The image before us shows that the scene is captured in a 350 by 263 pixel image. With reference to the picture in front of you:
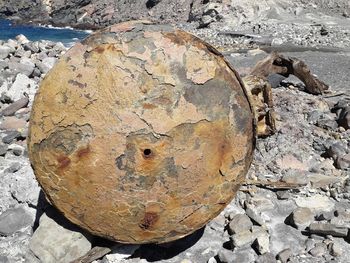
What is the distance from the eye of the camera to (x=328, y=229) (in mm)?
3447

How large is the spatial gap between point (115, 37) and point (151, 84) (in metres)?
0.42

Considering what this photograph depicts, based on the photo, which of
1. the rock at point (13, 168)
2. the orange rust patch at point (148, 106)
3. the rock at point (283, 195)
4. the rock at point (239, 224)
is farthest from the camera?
the rock at point (13, 168)

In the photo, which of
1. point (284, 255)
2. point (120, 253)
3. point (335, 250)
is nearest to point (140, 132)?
point (120, 253)

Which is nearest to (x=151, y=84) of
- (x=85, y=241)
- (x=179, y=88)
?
(x=179, y=88)

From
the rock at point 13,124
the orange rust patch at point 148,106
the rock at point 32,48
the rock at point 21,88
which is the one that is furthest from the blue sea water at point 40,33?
the orange rust patch at point 148,106

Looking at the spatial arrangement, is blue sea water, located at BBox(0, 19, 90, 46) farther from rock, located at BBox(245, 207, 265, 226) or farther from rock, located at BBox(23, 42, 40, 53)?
rock, located at BBox(245, 207, 265, 226)

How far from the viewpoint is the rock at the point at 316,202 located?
392 cm

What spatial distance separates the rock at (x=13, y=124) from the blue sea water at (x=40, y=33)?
19327 mm

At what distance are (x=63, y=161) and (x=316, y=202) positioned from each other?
2.35 metres

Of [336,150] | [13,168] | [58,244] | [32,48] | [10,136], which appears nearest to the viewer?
[58,244]

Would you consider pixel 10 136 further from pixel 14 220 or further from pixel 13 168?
pixel 14 220

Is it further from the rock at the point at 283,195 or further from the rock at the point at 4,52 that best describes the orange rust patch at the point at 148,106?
the rock at the point at 4,52

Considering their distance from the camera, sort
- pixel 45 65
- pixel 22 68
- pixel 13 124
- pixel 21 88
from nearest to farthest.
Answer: pixel 13 124, pixel 21 88, pixel 22 68, pixel 45 65

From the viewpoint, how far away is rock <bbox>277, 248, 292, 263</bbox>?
3.20 m
